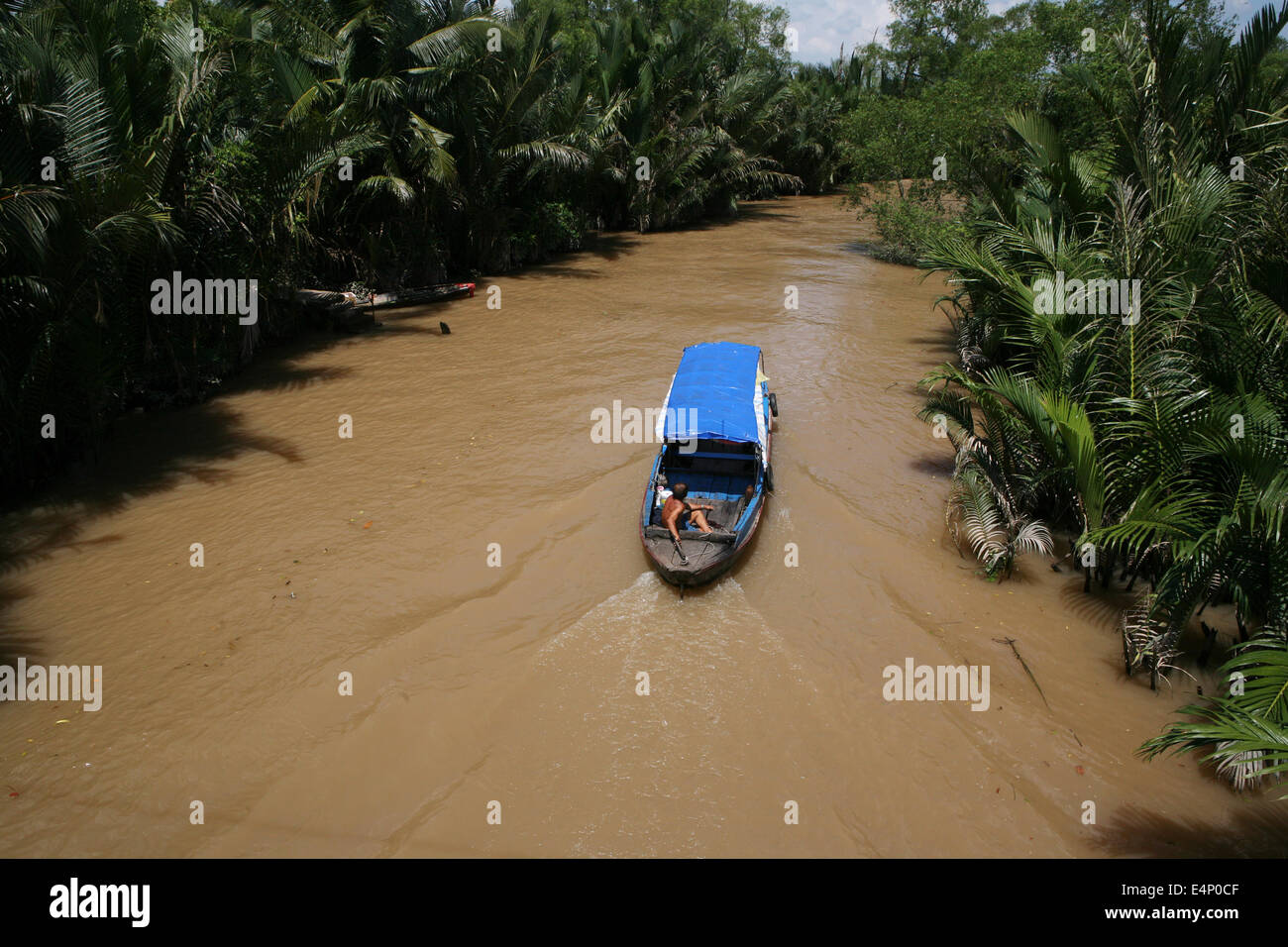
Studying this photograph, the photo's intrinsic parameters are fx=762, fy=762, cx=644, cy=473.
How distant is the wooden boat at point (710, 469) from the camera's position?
28.2 ft

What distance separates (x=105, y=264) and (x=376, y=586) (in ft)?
19.3

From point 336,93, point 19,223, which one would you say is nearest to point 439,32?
point 336,93

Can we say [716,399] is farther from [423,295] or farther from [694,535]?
[423,295]

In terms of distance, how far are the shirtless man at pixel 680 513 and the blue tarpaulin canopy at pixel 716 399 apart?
0.96 metres

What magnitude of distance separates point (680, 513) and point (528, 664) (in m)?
2.51

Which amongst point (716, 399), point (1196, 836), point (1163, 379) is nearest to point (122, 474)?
point (716, 399)

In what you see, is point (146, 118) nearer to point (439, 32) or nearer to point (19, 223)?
point (19, 223)

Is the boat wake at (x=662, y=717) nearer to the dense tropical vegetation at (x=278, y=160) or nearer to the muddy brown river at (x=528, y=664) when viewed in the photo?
the muddy brown river at (x=528, y=664)

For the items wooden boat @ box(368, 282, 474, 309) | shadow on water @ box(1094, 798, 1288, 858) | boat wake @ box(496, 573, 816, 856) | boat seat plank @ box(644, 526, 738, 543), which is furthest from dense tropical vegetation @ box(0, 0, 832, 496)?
shadow on water @ box(1094, 798, 1288, 858)

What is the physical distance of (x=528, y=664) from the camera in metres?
7.58

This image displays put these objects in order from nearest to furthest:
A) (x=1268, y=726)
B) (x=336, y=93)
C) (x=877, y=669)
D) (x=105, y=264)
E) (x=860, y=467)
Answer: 1. (x=1268, y=726)
2. (x=877, y=669)
3. (x=105, y=264)
4. (x=860, y=467)
5. (x=336, y=93)

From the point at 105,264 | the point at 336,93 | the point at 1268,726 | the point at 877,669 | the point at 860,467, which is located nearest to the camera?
the point at 1268,726

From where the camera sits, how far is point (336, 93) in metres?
17.3

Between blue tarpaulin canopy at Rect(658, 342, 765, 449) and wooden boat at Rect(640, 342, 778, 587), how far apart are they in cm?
1
